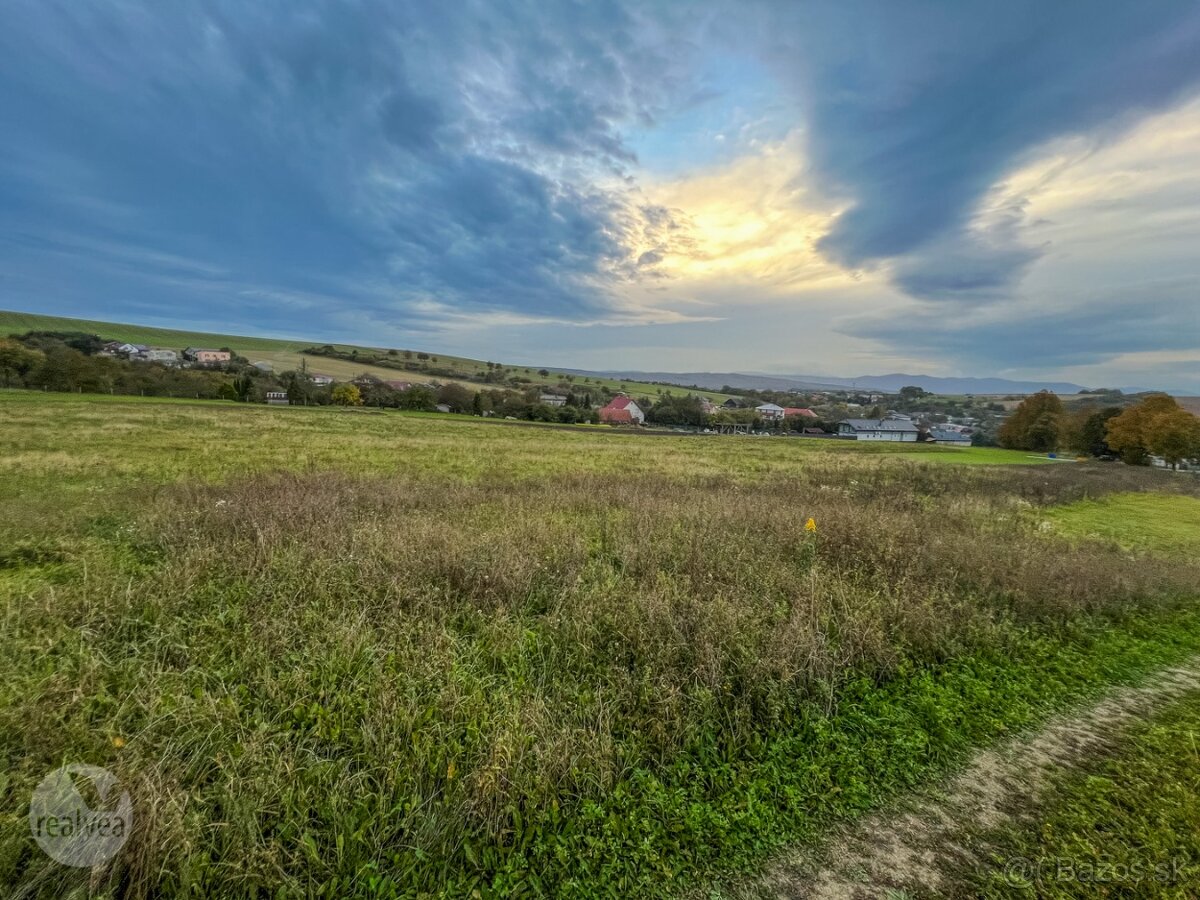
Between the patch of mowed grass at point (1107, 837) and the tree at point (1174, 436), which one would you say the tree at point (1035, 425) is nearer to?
the tree at point (1174, 436)

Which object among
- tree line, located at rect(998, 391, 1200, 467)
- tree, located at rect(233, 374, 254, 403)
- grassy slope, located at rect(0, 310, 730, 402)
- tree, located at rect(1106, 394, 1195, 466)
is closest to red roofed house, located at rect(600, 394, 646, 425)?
grassy slope, located at rect(0, 310, 730, 402)

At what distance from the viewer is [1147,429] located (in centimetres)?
4116

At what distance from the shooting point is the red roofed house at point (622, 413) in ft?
307

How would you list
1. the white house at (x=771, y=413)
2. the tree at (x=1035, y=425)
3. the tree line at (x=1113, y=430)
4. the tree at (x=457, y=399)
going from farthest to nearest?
the white house at (x=771, y=413) < the tree at (x=457, y=399) < the tree at (x=1035, y=425) < the tree line at (x=1113, y=430)

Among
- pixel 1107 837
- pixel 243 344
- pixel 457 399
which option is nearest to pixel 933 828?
pixel 1107 837

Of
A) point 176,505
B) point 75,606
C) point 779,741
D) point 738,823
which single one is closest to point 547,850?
point 738,823

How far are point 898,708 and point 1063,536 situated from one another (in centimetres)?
1208

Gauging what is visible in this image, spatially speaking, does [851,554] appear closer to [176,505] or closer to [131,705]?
[131,705]

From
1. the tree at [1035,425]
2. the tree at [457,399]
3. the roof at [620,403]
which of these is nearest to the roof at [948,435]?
the tree at [1035,425]

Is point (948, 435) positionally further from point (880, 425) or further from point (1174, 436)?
point (1174, 436)

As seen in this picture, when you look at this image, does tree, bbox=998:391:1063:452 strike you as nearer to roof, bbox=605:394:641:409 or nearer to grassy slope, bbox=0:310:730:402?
roof, bbox=605:394:641:409

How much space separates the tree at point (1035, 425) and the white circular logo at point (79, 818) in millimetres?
80968

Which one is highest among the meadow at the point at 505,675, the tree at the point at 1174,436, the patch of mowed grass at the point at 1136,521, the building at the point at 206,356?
the building at the point at 206,356

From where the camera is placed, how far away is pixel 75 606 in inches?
211
